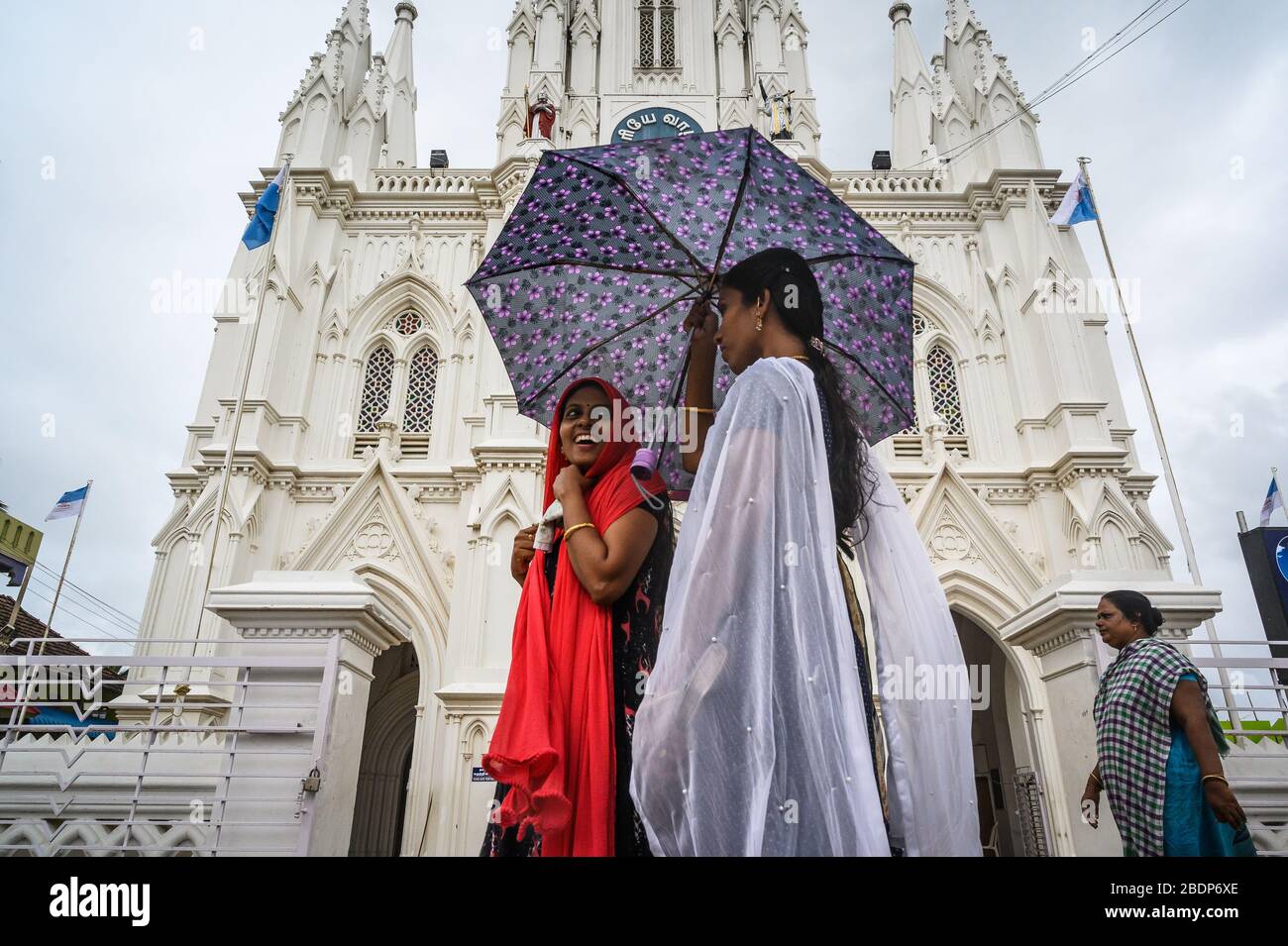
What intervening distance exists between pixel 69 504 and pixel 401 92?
12094mm

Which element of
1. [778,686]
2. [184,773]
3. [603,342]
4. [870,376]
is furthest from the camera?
[184,773]

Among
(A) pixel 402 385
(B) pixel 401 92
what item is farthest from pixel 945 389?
(B) pixel 401 92

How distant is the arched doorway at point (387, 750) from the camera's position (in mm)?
13469

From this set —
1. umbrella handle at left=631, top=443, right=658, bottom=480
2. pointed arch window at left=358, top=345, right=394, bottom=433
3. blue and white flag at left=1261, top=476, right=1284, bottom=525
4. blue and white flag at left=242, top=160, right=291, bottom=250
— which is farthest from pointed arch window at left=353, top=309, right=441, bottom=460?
blue and white flag at left=1261, top=476, right=1284, bottom=525

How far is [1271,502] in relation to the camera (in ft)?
46.0

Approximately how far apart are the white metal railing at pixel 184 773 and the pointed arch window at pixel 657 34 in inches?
635

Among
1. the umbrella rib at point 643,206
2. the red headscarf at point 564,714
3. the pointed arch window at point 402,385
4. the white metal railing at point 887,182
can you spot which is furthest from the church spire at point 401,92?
the red headscarf at point 564,714

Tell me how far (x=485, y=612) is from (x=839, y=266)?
853cm

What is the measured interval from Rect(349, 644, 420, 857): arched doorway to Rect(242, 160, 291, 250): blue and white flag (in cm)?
724

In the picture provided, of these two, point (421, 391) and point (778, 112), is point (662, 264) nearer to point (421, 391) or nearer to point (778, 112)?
point (421, 391)

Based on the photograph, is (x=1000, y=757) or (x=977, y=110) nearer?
(x=1000, y=757)
